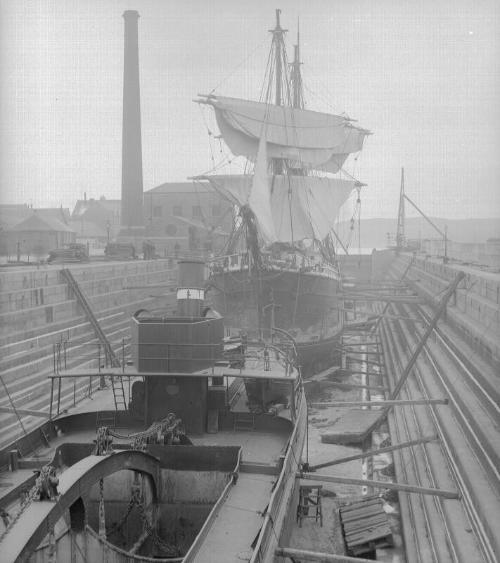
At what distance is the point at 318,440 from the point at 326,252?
1190 inches

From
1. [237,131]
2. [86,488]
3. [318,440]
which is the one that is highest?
[237,131]

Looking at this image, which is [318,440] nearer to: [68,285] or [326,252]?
[68,285]

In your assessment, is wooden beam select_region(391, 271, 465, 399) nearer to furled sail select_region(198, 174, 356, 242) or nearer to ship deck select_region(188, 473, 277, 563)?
ship deck select_region(188, 473, 277, 563)

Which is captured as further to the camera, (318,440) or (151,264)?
(151,264)

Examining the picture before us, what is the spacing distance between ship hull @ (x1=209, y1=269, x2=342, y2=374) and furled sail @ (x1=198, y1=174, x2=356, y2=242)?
8.11m

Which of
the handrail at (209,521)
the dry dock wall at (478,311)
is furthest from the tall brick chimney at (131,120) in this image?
the handrail at (209,521)

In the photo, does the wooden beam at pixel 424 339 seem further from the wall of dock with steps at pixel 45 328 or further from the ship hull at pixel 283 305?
the ship hull at pixel 283 305

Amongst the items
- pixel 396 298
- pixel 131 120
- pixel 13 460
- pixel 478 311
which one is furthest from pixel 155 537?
pixel 131 120

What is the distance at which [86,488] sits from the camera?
667 centimetres

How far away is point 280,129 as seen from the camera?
39.1 meters

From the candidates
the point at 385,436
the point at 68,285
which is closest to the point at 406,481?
the point at 385,436

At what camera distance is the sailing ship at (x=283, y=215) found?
29.6m

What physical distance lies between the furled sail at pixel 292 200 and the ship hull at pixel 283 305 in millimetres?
8115

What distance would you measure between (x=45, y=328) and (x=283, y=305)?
13422 millimetres
